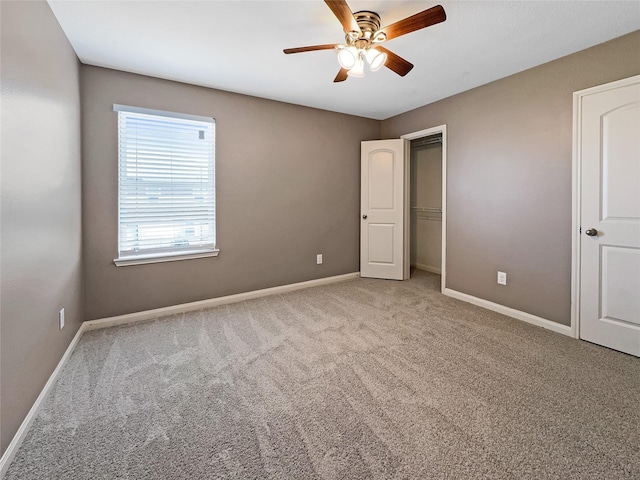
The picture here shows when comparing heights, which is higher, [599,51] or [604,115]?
[599,51]

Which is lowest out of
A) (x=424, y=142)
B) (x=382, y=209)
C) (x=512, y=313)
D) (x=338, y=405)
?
(x=338, y=405)

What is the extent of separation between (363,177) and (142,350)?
3520 millimetres

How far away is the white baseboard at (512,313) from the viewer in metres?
2.66

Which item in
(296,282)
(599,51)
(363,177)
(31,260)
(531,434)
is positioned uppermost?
(599,51)

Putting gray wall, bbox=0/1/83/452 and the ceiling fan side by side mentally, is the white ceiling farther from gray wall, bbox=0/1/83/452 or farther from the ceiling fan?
gray wall, bbox=0/1/83/452

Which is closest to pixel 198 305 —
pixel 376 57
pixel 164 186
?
pixel 164 186

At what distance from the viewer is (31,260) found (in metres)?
1.62

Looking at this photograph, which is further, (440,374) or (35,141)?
(440,374)

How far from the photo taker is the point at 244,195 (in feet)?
11.6

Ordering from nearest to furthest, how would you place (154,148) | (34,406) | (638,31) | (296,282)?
(34,406) → (638,31) → (154,148) → (296,282)

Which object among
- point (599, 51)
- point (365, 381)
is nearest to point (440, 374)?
point (365, 381)

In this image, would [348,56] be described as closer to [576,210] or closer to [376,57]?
[376,57]

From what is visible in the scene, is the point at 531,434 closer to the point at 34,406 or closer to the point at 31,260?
the point at 34,406

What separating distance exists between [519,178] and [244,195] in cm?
299
